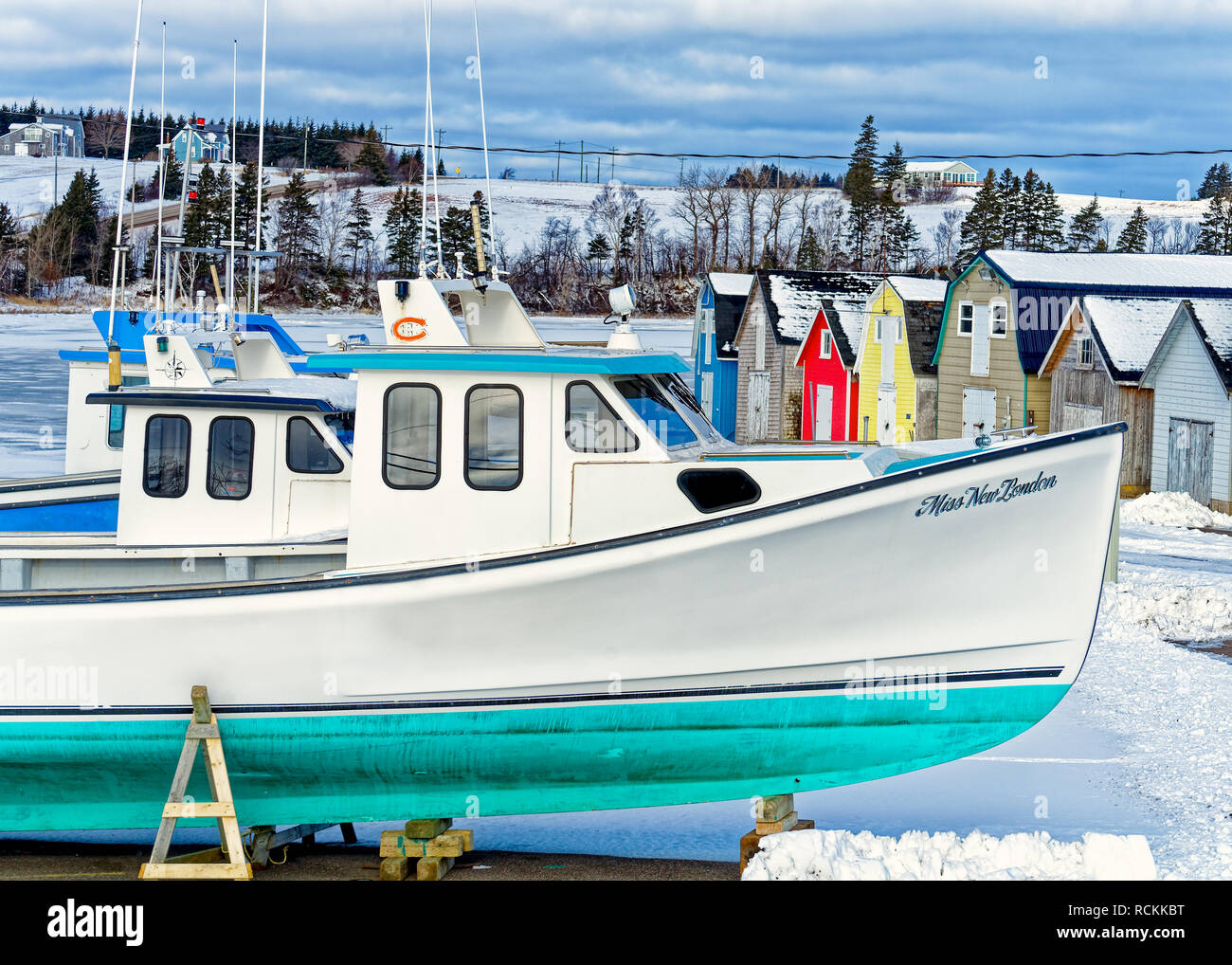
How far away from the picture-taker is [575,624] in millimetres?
8273

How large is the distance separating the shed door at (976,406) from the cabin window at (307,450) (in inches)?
1007

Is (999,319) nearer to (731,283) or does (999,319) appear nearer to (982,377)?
(982,377)

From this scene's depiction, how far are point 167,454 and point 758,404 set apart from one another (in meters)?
33.6

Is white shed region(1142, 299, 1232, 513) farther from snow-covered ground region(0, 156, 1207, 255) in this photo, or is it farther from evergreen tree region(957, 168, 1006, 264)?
snow-covered ground region(0, 156, 1207, 255)

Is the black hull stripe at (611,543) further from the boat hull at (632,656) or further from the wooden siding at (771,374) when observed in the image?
the wooden siding at (771,374)

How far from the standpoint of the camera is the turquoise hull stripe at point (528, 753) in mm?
8477

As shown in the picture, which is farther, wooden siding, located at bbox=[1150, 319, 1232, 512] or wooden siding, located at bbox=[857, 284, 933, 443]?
wooden siding, located at bbox=[857, 284, 933, 443]

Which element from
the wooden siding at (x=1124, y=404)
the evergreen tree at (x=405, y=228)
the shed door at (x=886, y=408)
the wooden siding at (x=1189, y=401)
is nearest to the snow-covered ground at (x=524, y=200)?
the evergreen tree at (x=405, y=228)

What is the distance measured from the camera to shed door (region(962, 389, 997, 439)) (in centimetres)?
3312

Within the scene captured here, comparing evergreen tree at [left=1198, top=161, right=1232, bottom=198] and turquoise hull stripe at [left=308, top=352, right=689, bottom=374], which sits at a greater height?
evergreen tree at [left=1198, top=161, right=1232, bottom=198]

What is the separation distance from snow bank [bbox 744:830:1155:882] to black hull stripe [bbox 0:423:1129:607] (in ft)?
6.32

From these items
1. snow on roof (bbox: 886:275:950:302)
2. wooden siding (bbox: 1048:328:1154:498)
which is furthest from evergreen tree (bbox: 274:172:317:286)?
wooden siding (bbox: 1048:328:1154:498)

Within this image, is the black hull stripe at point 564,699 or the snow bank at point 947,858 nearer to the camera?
the snow bank at point 947,858
